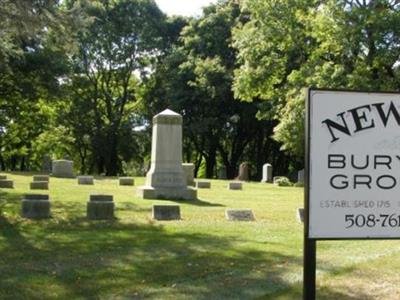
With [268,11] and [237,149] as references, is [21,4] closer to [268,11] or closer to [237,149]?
[268,11]

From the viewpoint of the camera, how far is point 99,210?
39.9ft

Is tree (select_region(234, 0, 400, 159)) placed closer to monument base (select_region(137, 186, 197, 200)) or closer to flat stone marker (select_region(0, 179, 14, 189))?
monument base (select_region(137, 186, 197, 200))

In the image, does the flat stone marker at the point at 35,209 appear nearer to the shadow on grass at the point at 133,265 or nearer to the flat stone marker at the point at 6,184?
the shadow on grass at the point at 133,265

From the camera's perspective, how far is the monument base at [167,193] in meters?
17.2

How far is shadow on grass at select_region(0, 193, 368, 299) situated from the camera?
6461mm

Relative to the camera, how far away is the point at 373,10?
2227cm

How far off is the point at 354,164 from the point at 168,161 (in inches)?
532

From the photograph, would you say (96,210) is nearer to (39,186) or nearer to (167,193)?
(167,193)

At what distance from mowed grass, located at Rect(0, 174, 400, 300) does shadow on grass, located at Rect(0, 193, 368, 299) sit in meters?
0.01

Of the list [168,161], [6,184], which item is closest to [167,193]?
[168,161]

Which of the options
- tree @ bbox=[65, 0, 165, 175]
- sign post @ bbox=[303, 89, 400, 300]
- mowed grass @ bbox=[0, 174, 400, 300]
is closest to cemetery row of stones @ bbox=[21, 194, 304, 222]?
mowed grass @ bbox=[0, 174, 400, 300]

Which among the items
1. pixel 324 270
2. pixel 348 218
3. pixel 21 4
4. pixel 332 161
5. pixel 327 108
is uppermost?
pixel 21 4

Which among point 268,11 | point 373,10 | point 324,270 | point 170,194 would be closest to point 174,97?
point 268,11

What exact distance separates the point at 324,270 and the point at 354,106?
3.40 metres
